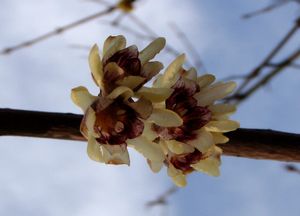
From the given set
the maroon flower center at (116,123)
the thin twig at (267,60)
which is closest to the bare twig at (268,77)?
the thin twig at (267,60)

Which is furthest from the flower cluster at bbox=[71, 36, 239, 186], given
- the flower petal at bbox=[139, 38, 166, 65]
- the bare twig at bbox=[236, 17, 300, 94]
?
the bare twig at bbox=[236, 17, 300, 94]

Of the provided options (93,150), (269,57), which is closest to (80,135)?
(93,150)

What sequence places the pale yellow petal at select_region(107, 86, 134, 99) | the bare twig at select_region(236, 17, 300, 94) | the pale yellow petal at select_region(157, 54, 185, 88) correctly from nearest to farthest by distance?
the pale yellow petal at select_region(107, 86, 134, 99) → the pale yellow petal at select_region(157, 54, 185, 88) → the bare twig at select_region(236, 17, 300, 94)

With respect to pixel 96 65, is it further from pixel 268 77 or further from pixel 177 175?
pixel 268 77

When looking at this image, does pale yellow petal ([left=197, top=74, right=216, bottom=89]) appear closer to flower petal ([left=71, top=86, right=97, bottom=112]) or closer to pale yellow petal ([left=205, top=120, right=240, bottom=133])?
pale yellow petal ([left=205, top=120, right=240, bottom=133])

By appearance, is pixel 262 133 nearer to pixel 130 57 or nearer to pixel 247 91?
pixel 130 57

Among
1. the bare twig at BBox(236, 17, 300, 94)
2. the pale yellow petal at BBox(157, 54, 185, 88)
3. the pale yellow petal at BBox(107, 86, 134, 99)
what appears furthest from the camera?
the bare twig at BBox(236, 17, 300, 94)

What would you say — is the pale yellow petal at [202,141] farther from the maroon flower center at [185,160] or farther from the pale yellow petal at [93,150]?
the pale yellow petal at [93,150]
